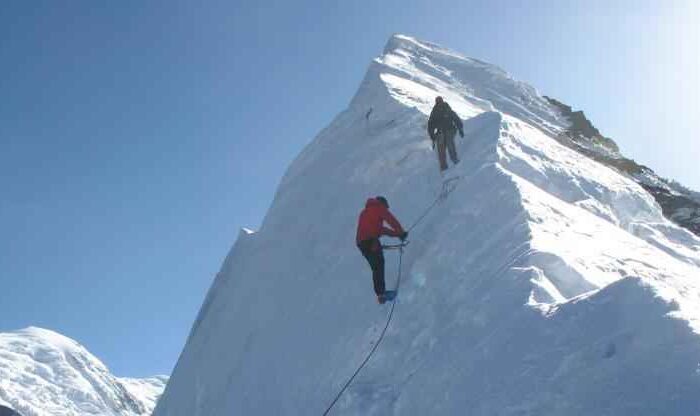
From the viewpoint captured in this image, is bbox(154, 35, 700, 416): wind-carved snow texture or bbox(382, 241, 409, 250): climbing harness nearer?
bbox(154, 35, 700, 416): wind-carved snow texture

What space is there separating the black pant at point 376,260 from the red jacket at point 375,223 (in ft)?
0.31

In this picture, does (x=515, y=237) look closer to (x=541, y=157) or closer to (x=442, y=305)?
(x=442, y=305)

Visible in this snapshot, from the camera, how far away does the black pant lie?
27.6 ft

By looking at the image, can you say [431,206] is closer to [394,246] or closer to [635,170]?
[394,246]

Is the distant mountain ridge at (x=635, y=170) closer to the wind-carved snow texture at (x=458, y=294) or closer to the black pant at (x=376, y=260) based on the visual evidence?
the wind-carved snow texture at (x=458, y=294)

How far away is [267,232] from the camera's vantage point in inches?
631

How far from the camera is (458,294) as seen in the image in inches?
280

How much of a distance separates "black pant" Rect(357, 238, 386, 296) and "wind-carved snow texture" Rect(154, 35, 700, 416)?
0.96 feet

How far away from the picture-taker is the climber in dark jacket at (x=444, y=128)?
11.9 m

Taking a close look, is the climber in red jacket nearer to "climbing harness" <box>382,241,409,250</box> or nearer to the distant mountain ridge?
"climbing harness" <box>382,241,409,250</box>

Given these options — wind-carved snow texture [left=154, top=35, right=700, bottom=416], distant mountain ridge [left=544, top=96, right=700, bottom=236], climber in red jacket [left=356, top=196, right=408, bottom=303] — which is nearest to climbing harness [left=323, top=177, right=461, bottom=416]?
wind-carved snow texture [left=154, top=35, right=700, bottom=416]

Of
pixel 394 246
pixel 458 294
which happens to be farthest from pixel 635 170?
pixel 458 294

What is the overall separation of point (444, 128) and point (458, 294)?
5.66 m

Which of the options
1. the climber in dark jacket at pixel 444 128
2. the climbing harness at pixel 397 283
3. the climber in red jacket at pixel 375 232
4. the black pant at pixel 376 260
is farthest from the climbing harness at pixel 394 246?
the climber in dark jacket at pixel 444 128
